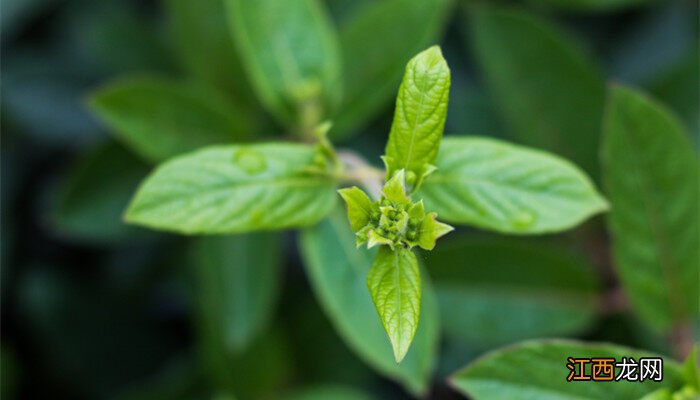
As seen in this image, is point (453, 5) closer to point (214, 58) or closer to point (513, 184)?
Answer: point (214, 58)

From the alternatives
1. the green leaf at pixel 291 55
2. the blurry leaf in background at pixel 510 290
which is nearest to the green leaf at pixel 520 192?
the green leaf at pixel 291 55

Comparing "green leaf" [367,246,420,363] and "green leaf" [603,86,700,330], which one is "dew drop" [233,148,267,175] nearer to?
"green leaf" [367,246,420,363]

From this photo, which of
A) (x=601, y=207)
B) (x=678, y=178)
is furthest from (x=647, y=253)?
(x=601, y=207)

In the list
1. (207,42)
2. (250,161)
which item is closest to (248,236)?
(207,42)

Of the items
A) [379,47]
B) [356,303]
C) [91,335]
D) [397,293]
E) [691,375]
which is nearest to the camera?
[397,293]

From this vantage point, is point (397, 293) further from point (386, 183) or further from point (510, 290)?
point (510, 290)

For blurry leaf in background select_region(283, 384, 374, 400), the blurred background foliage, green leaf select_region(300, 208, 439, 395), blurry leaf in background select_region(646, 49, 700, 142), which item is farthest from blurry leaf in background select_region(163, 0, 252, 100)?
blurry leaf in background select_region(646, 49, 700, 142)
